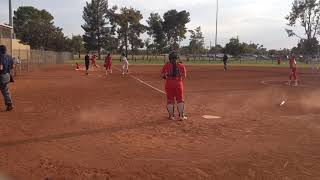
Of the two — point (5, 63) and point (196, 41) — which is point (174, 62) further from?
point (196, 41)

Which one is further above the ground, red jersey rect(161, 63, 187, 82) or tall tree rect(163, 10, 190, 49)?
tall tree rect(163, 10, 190, 49)

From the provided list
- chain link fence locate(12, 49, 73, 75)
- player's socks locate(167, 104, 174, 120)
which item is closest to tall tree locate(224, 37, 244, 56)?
chain link fence locate(12, 49, 73, 75)

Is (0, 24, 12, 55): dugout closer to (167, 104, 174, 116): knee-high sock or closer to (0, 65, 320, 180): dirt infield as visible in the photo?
(0, 65, 320, 180): dirt infield

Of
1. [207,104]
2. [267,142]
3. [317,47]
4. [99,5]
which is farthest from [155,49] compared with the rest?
[267,142]

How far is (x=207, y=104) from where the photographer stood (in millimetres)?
16391

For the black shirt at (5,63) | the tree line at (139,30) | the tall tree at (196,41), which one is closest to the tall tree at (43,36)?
the tree line at (139,30)

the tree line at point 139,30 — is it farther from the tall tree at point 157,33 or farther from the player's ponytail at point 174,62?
the player's ponytail at point 174,62

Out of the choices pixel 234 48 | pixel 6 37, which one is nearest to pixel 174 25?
pixel 234 48

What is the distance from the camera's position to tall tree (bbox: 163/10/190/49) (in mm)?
110988

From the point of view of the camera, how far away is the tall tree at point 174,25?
364 feet

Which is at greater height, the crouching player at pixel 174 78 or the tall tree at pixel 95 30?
the tall tree at pixel 95 30

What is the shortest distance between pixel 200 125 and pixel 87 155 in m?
4.11

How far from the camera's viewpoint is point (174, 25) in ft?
366

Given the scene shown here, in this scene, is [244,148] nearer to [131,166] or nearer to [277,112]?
[131,166]
